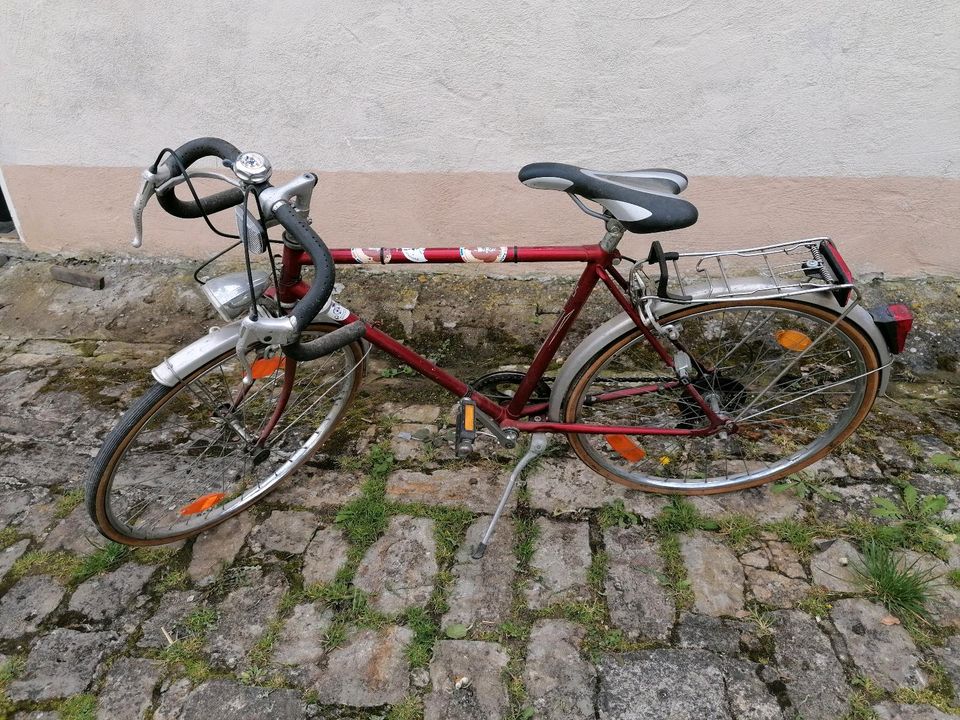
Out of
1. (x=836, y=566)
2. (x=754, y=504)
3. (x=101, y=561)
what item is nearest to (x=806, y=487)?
(x=754, y=504)

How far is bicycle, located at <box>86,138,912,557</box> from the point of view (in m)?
1.91

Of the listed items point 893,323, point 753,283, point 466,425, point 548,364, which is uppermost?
point 753,283

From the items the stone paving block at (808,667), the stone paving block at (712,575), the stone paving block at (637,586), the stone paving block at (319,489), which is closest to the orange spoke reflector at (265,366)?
the stone paving block at (319,489)

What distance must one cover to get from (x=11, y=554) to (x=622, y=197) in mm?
2688

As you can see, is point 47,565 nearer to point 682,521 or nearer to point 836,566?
A: point 682,521

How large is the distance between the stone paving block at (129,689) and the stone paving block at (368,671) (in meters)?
0.55

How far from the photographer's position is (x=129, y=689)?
2.09 meters

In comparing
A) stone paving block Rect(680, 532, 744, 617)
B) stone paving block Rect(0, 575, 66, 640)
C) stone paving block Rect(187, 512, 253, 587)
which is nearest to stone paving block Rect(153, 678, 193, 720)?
stone paving block Rect(187, 512, 253, 587)

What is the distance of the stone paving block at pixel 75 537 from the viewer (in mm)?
2542

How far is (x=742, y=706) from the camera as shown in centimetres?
200

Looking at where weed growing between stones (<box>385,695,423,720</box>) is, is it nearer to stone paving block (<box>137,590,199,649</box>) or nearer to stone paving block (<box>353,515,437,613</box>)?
stone paving block (<box>353,515,437,613</box>)

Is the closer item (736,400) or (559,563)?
(559,563)

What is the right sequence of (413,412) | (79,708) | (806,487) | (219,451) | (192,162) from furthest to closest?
1. (413,412)
2. (219,451)
3. (806,487)
4. (79,708)
5. (192,162)

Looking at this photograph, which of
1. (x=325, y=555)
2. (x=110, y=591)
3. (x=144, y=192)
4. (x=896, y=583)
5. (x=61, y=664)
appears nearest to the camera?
(x=144, y=192)
